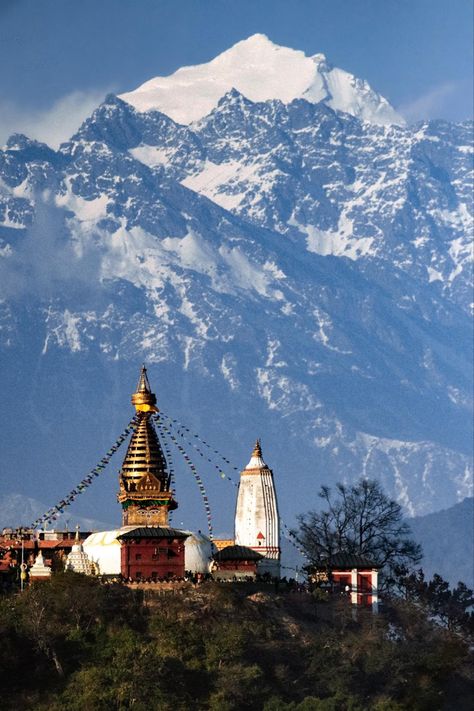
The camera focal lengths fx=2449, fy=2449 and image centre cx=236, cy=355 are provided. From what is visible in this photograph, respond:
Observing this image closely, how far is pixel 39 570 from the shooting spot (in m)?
131

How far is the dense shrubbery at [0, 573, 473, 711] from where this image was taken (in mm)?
117938

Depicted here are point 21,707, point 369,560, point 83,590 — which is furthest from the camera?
point 369,560

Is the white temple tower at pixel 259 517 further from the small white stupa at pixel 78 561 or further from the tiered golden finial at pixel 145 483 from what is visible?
the small white stupa at pixel 78 561

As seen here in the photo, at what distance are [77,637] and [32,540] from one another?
25.7 metres

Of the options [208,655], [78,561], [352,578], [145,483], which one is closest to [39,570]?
[78,561]

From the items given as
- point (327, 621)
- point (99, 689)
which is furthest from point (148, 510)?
point (99, 689)

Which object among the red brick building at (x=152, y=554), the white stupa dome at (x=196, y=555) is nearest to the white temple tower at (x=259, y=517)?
the white stupa dome at (x=196, y=555)

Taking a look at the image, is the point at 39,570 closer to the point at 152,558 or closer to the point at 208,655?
the point at 152,558

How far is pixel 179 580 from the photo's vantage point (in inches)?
5108

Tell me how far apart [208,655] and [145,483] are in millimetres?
22628

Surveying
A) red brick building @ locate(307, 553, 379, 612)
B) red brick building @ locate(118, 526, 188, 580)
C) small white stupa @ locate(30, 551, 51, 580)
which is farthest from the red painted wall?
red brick building @ locate(307, 553, 379, 612)

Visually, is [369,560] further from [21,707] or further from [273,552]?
[21,707]

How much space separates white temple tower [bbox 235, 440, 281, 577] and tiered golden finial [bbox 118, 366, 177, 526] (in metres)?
4.21

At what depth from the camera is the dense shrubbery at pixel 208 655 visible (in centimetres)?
11794
